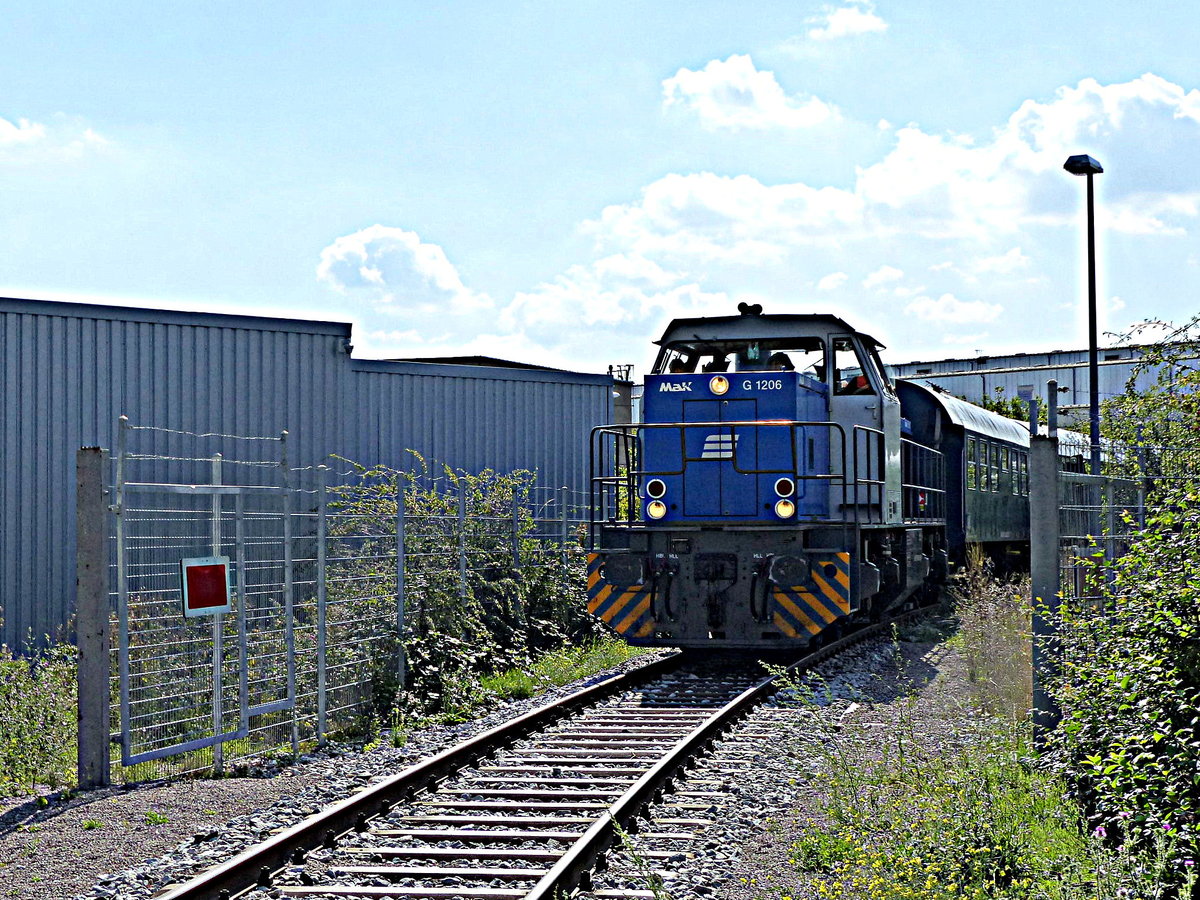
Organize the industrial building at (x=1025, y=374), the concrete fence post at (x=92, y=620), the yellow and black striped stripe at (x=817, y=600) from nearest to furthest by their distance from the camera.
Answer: the concrete fence post at (x=92, y=620), the yellow and black striped stripe at (x=817, y=600), the industrial building at (x=1025, y=374)

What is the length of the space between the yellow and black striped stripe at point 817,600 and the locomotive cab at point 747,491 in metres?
0.01

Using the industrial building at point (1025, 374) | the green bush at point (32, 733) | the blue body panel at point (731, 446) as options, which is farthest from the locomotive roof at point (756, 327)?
the industrial building at point (1025, 374)

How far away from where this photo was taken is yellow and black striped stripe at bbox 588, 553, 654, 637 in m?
11.7

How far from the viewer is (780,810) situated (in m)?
6.68

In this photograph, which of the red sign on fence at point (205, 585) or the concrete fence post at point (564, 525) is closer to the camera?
the red sign on fence at point (205, 585)

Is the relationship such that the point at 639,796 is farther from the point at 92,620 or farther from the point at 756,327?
Answer: the point at 756,327

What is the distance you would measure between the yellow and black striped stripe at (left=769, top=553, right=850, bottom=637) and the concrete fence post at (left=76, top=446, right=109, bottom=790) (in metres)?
6.16

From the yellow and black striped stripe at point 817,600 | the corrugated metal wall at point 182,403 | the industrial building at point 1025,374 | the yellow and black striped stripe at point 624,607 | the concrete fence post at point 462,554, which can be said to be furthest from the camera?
the industrial building at point 1025,374

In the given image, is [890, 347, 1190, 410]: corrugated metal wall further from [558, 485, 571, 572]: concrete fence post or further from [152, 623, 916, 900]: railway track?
[152, 623, 916, 900]: railway track

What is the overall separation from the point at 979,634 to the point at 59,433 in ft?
35.2

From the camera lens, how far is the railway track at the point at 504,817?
5.41 m

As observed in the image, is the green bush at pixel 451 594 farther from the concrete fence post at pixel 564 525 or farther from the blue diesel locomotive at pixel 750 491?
the blue diesel locomotive at pixel 750 491

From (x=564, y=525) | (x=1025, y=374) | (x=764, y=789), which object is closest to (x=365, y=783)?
(x=764, y=789)

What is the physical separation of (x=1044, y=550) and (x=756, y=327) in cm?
586
